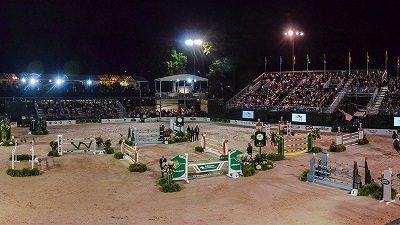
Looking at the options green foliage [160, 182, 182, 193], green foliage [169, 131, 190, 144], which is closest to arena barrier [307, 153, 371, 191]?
green foliage [160, 182, 182, 193]

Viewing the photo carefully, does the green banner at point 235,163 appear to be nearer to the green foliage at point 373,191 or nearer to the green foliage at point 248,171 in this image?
the green foliage at point 248,171

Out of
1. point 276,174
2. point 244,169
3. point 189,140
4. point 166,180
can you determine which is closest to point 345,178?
point 276,174

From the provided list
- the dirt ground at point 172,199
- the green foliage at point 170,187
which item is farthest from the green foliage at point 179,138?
the green foliage at point 170,187

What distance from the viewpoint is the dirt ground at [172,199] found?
15.0m

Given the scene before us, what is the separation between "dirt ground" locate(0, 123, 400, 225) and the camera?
15.0 m

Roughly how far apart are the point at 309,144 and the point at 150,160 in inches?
427

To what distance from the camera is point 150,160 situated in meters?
26.5

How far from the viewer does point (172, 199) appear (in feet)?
57.8

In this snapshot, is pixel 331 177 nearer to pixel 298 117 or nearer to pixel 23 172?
pixel 23 172

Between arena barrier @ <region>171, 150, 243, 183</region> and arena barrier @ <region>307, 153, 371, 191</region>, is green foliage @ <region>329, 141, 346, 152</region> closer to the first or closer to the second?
arena barrier @ <region>307, 153, 371, 191</region>

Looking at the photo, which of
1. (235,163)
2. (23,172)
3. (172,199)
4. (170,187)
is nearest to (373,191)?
(235,163)

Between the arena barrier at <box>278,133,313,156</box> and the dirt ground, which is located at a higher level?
the arena barrier at <box>278,133,313,156</box>

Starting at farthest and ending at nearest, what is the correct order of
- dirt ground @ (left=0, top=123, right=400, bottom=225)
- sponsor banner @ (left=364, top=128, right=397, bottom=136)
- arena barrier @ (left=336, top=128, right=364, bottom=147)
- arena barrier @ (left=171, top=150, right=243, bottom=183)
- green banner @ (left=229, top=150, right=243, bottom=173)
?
sponsor banner @ (left=364, top=128, right=397, bottom=136)
arena barrier @ (left=336, top=128, right=364, bottom=147)
green banner @ (left=229, top=150, right=243, bottom=173)
arena barrier @ (left=171, top=150, right=243, bottom=183)
dirt ground @ (left=0, top=123, right=400, bottom=225)

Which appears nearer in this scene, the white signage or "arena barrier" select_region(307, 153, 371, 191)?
"arena barrier" select_region(307, 153, 371, 191)
